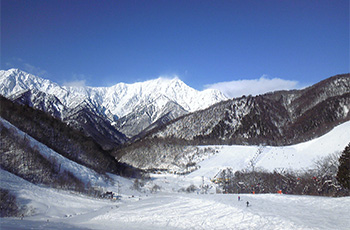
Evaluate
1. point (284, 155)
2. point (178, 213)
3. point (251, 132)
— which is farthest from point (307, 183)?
point (251, 132)

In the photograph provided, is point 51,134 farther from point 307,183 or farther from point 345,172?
point 345,172

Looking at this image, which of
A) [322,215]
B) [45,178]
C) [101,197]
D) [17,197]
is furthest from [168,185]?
[322,215]

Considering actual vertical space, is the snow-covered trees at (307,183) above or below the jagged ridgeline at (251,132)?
below

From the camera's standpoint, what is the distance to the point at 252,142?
519 ft

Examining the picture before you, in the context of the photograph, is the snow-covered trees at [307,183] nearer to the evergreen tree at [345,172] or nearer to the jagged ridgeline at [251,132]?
the evergreen tree at [345,172]

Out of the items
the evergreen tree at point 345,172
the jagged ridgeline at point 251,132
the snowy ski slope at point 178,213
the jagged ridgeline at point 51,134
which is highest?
the jagged ridgeline at point 251,132

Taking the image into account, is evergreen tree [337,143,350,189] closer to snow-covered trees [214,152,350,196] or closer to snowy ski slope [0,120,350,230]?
snow-covered trees [214,152,350,196]

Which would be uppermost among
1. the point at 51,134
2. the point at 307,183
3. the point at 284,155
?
the point at 51,134

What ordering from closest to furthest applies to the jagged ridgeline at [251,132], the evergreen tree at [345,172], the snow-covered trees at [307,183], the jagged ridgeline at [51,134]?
1. the evergreen tree at [345,172]
2. the snow-covered trees at [307,183]
3. the jagged ridgeline at [51,134]
4. the jagged ridgeline at [251,132]

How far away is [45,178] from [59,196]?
25.2 ft

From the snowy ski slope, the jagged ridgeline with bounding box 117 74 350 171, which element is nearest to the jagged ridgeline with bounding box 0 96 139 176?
the snowy ski slope

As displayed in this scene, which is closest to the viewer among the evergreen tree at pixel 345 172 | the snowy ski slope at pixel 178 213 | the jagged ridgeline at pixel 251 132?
the snowy ski slope at pixel 178 213

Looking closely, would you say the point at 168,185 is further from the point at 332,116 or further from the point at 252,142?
the point at 332,116

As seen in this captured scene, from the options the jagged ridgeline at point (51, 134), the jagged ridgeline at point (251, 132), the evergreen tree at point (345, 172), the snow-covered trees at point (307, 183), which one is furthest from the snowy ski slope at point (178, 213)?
the jagged ridgeline at point (251, 132)
